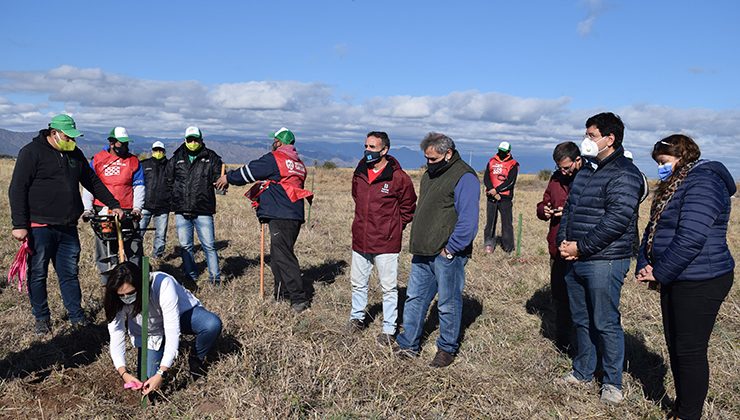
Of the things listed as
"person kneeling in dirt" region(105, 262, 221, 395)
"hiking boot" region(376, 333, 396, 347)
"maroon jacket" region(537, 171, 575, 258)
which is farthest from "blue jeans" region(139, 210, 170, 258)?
"maroon jacket" region(537, 171, 575, 258)

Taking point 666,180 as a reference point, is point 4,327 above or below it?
below

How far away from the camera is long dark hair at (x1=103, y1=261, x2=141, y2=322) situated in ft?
12.6

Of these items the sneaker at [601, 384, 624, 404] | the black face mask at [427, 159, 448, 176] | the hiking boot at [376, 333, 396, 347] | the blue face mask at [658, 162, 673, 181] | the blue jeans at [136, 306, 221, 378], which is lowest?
the hiking boot at [376, 333, 396, 347]

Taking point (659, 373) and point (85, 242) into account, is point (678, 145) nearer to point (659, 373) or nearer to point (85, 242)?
point (659, 373)

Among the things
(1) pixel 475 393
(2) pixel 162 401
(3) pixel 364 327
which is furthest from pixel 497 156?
(2) pixel 162 401

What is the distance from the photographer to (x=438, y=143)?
4.95 meters

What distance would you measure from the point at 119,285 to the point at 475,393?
2.56 m

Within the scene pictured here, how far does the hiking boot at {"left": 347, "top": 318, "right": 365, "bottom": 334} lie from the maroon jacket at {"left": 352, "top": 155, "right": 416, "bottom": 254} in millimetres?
761

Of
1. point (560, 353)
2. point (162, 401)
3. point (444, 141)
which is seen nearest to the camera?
point (162, 401)

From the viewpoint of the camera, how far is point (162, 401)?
4102mm

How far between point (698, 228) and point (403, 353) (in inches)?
103

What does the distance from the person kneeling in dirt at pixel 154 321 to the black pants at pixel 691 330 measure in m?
3.14

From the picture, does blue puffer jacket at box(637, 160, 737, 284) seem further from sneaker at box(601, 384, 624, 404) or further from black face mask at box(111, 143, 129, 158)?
black face mask at box(111, 143, 129, 158)

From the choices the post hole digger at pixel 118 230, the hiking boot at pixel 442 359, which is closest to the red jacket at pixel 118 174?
the post hole digger at pixel 118 230
